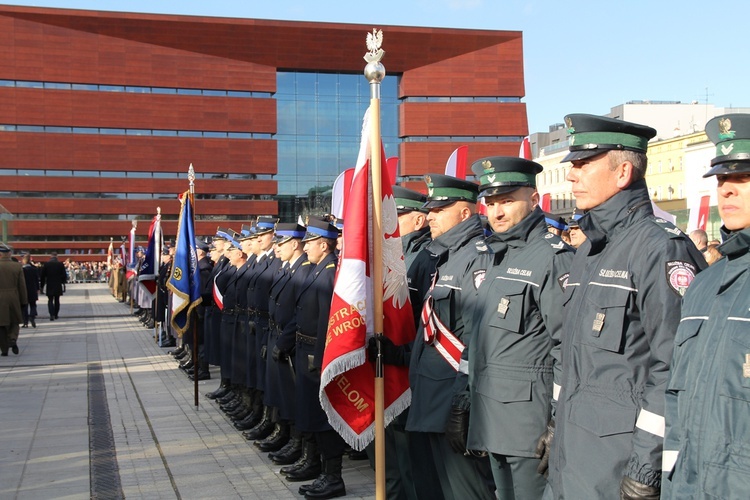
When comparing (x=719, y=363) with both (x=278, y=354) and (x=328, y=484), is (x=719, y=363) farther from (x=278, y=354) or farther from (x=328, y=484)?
(x=278, y=354)

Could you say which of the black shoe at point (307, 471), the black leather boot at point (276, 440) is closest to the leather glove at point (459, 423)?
the black shoe at point (307, 471)

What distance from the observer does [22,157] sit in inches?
2035

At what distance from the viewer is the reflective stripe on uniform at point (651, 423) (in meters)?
2.64

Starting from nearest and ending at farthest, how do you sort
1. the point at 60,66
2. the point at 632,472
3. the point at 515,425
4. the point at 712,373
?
the point at 712,373
the point at 632,472
the point at 515,425
the point at 60,66

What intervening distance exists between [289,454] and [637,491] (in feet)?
15.5

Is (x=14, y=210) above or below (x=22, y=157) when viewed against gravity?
below

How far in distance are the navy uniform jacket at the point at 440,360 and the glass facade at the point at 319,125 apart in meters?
50.2

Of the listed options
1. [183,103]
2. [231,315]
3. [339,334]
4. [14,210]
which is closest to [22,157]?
[14,210]

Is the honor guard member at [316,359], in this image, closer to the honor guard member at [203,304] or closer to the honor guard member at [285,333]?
the honor guard member at [285,333]

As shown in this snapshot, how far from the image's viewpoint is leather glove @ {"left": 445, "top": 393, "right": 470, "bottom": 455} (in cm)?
401

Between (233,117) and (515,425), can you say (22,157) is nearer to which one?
(233,117)

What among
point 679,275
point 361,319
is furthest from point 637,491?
point 361,319

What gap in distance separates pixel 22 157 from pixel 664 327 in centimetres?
5499

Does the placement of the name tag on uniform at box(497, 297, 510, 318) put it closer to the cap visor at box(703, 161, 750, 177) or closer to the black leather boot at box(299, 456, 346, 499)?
the cap visor at box(703, 161, 750, 177)
